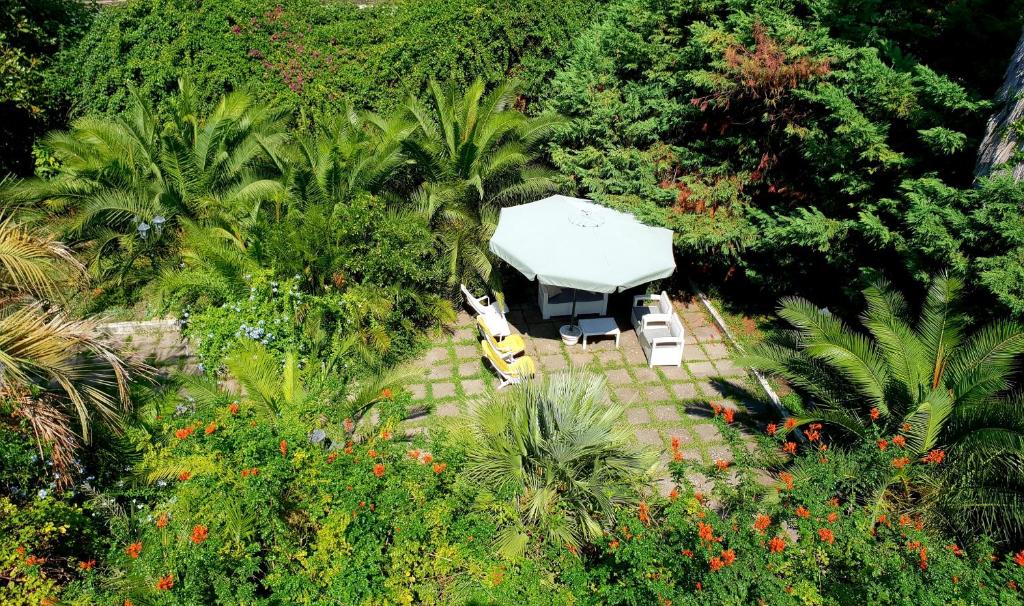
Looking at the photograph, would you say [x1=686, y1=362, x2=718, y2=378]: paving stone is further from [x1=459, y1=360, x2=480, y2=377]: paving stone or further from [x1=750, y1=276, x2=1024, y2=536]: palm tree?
[x1=459, y1=360, x2=480, y2=377]: paving stone

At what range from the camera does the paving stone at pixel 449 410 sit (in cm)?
767

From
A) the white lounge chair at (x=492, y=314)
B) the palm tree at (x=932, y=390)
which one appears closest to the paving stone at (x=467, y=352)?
the white lounge chair at (x=492, y=314)

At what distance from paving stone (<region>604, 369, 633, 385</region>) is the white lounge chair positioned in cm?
149

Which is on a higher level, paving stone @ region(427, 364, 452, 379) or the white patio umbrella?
the white patio umbrella

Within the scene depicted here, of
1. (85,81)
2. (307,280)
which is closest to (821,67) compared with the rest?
(307,280)

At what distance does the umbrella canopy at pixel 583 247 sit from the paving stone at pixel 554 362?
1.30 meters

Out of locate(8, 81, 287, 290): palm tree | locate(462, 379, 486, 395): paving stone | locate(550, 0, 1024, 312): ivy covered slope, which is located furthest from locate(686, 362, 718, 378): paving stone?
locate(8, 81, 287, 290): palm tree

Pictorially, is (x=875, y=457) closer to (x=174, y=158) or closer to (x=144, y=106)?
(x=174, y=158)

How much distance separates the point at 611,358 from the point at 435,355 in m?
2.47

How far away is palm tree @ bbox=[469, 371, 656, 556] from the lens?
570cm

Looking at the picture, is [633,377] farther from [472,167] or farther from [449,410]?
[472,167]

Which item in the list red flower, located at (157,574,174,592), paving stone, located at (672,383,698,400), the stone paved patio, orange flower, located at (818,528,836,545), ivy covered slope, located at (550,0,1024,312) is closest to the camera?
red flower, located at (157,574,174,592)

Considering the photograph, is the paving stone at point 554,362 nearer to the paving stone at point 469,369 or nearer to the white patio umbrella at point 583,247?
the white patio umbrella at point 583,247

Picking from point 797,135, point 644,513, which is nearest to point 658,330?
point 797,135
